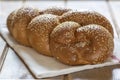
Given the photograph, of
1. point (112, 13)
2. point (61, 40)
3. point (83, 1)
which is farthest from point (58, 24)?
point (83, 1)

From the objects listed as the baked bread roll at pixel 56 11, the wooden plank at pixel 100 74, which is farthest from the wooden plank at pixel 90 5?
the wooden plank at pixel 100 74

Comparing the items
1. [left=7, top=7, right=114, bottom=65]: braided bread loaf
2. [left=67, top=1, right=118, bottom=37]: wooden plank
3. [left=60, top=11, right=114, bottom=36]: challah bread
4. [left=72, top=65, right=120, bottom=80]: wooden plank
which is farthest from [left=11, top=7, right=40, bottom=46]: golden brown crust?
[left=67, top=1, right=118, bottom=37]: wooden plank

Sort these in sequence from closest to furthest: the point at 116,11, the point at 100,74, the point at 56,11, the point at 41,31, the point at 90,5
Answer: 1. the point at 100,74
2. the point at 41,31
3. the point at 56,11
4. the point at 116,11
5. the point at 90,5

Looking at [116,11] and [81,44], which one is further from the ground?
[81,44]

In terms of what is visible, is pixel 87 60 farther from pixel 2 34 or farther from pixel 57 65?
pixel 2 34

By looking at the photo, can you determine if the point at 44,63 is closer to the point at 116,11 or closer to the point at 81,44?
the point at 81,44

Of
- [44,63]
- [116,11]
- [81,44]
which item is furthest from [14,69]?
[116,11]
